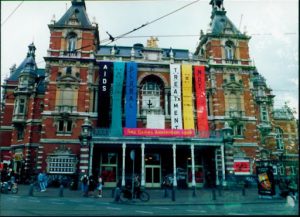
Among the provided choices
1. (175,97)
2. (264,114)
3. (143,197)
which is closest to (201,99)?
(175,97)

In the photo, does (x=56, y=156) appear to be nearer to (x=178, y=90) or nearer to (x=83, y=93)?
(x=83, y=93)

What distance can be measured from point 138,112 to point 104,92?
14.0 ft

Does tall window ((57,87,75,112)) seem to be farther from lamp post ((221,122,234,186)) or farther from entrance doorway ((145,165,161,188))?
lamp post ((221,122,234,186))

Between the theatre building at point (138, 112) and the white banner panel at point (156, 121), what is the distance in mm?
106

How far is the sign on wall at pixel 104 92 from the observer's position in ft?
100

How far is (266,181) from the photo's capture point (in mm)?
19375

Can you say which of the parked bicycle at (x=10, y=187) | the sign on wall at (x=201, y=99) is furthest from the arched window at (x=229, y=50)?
the parked bicycle at (x=10, y=187)

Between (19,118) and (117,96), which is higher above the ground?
(117,96)

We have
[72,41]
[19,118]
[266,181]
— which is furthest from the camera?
[19,118]

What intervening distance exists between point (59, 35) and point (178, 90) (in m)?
14.7

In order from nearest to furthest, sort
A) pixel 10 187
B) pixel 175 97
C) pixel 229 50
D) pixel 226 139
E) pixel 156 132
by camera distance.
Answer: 1. pixel 10 187
2. pixel 156 132
3. pixel 226 139
4. pixel 175 97
5. pixel 229 50

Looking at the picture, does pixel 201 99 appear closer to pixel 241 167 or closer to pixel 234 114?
pixel 234 114

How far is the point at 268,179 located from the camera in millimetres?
19500

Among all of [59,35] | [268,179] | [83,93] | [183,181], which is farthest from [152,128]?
[59,35]
